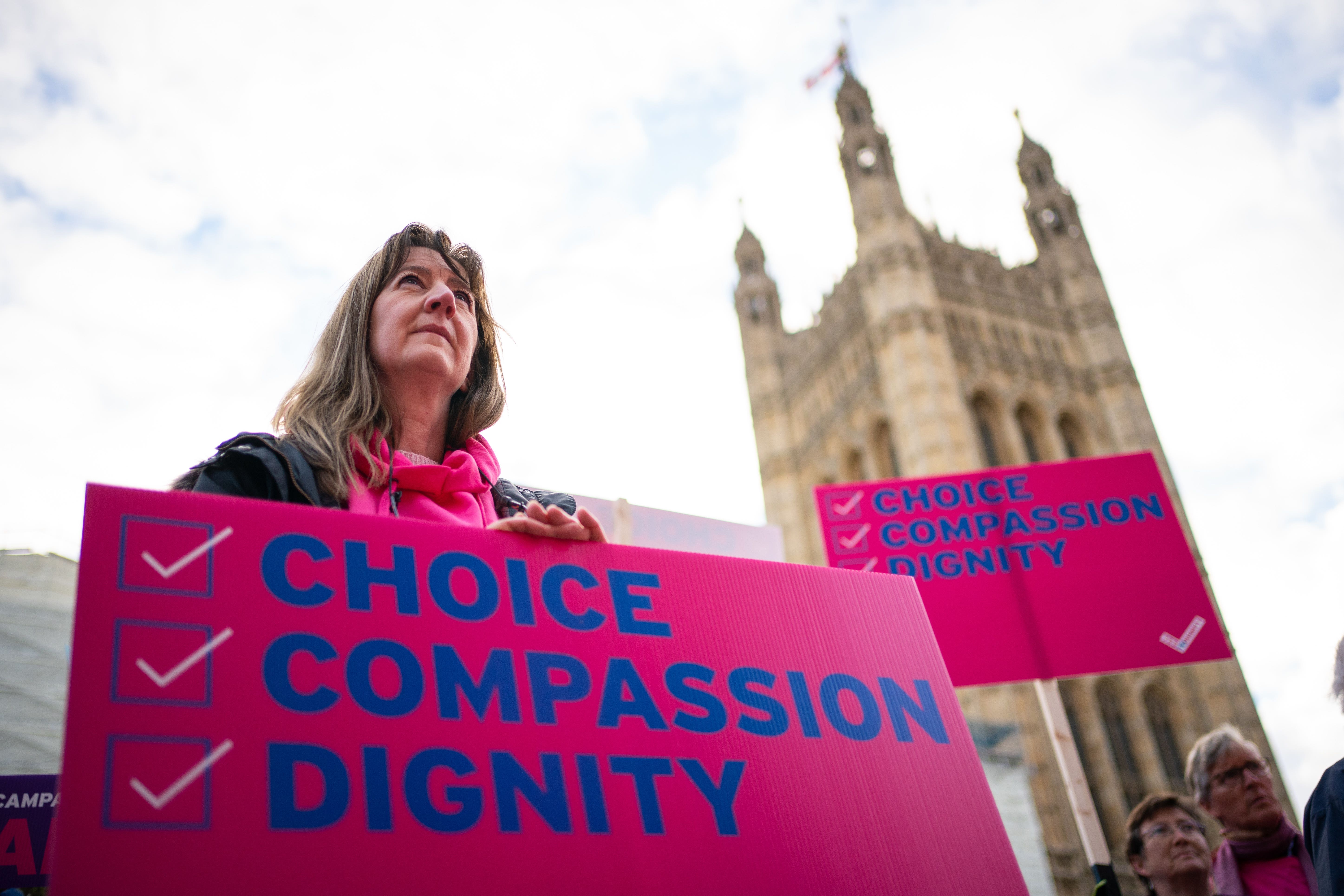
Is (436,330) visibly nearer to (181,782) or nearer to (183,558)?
(183,558)

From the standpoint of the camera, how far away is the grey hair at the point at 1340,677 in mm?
2441

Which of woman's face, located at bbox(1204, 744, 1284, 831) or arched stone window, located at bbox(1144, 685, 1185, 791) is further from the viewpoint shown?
arched stone window, located at bbox(1144, 685, 1185, 791)

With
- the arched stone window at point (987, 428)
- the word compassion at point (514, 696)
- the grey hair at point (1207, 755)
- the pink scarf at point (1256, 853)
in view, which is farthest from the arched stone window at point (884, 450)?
the word compassion at point (514, 696)

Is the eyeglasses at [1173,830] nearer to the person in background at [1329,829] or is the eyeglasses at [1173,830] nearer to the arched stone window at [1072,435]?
the person in background at [1329,829]

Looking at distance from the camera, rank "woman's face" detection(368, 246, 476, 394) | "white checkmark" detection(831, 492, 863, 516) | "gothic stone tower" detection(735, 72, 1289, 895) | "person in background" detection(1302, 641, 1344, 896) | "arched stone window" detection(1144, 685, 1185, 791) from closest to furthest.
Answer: "woman's face" detection(368, 246, 476, 394), "person in background" detection(1302, 641, 1344, 896), "white checkmark" detection(831, 492, 863, 516), "gothic stone tower" detection(735, 72, 1289, 895), "arched stone window" detection(1144, 685, 1185, 791)

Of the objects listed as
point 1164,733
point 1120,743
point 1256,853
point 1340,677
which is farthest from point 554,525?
point 1164,733

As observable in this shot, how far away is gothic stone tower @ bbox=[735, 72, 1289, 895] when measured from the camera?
69.7 feet

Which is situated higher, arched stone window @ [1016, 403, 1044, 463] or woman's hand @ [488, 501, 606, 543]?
arched stone window @ [1016, 403, 1044, 463]

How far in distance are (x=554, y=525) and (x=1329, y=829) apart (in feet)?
5.81

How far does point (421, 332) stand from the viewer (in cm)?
179

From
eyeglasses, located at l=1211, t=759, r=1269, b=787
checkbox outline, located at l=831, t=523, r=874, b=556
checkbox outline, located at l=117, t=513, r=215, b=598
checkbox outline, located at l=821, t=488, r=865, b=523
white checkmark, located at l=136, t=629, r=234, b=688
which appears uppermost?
checkbox outline, located at l=821, t=488, r=865, b=523

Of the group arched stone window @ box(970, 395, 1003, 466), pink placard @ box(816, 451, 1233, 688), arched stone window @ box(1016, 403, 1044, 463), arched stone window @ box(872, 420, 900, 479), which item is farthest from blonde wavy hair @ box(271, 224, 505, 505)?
arched stone window @ box(1016, 403, 1044, 463)

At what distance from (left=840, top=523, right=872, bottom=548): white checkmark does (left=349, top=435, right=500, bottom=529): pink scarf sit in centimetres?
246

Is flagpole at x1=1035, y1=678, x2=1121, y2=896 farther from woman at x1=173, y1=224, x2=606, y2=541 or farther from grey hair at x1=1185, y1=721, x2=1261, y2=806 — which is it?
woman at x1=173, y1=224, x2=606, y2=541
